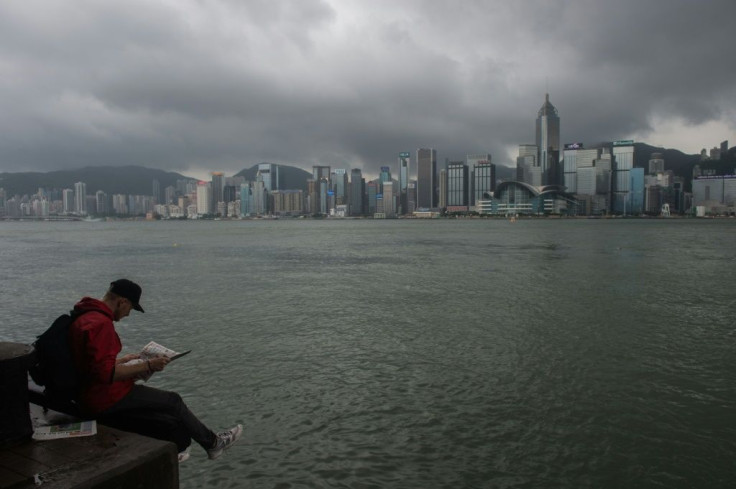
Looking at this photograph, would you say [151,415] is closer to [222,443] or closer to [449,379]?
[222,443]

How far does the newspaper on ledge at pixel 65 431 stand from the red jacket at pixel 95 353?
10.8 inches

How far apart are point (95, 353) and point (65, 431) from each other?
772mm

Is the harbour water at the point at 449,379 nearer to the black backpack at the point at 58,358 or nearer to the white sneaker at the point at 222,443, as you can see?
the white sneaker at the point at 222,443

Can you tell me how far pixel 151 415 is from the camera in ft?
18.5

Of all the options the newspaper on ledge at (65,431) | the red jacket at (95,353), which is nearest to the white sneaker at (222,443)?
the red jacket at (95,353)

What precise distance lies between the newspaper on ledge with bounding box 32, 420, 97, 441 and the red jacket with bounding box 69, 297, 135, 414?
275 millimetres

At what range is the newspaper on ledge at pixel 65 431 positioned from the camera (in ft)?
16.5

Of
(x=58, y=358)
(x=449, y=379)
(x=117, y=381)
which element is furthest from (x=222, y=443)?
(x=449, y=379)

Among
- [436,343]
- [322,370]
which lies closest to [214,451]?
[322,370]

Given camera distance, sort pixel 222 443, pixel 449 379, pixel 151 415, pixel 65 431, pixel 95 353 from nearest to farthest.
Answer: pixel 65 431, pixel 95 353, pixel 151 415, pixel 222 443, pixel 449 379

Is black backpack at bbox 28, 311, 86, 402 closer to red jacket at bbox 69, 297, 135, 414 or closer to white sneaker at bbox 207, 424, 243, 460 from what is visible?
red jacket at bbox 69, 297, 135, 414

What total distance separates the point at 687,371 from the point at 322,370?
7.79m

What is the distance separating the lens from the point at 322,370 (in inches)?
445

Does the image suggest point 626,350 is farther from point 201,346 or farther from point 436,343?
point 201,346
